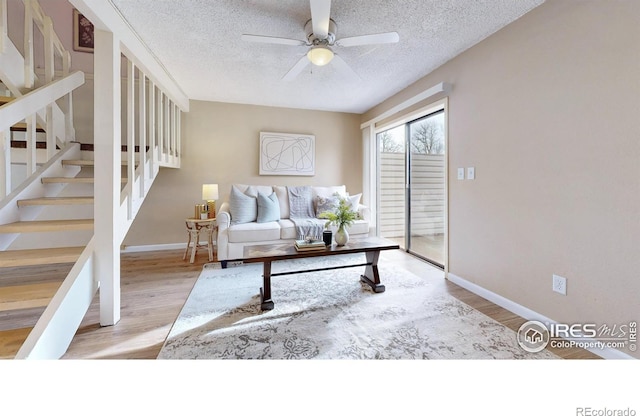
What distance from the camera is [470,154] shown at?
2.56 meters

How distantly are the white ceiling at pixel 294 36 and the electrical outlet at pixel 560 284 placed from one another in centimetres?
200

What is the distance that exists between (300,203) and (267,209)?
0.59 m

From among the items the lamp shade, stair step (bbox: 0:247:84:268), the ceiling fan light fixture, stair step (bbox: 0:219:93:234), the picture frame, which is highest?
the picture frame

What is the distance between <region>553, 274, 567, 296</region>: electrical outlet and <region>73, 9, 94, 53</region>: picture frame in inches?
232

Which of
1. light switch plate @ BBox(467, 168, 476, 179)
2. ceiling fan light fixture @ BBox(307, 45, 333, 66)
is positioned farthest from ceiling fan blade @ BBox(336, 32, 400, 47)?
light switch plate @ BBox(467, 168, 476, 179)

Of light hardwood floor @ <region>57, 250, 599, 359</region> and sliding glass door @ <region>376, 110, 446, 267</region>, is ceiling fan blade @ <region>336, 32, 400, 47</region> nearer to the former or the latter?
sliding glass door @ <region>376, 110, 446, 267</region>

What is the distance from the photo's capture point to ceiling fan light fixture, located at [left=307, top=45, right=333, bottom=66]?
82.7 inches

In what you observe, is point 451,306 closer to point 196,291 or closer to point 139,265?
point 196,291

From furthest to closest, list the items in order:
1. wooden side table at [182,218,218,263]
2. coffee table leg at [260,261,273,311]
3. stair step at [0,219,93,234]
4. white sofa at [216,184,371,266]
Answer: wooden side table at [182,218,218,263]
white sofa at [216,184,371,266]
coffee table leg at [260,261,273,311]
stair step at [0,219,93,234]

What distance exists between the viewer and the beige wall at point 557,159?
1.50 metres

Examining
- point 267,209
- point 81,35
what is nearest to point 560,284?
point 267,209

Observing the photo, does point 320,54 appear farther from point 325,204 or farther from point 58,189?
point 58,189

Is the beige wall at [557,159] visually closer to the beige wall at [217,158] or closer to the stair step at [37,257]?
the beige wall at [217,158]
